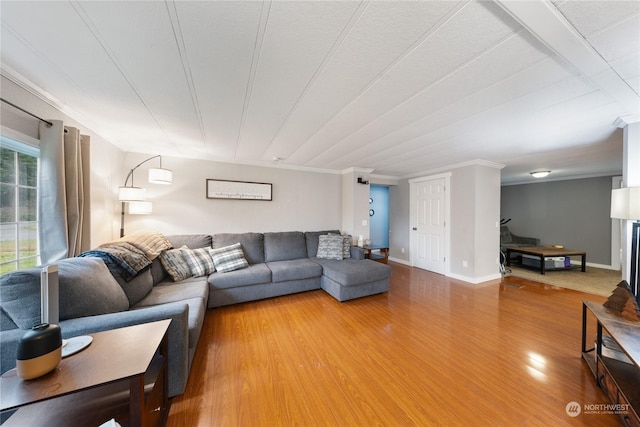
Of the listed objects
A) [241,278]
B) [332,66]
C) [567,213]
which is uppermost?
[332,66]

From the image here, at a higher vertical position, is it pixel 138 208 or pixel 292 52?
pixel 292 52

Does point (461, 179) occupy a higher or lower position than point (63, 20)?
lower

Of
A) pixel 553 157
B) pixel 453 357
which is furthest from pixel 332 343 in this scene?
pixel 553 157

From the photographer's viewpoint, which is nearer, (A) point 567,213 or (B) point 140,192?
(B) point 140,192

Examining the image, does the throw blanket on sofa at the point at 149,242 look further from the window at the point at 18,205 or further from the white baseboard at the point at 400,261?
the white baseboard at the point at 400,261

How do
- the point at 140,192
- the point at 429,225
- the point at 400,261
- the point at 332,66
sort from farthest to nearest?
the point at 400,261, the point at 429,225, the point at 140,192, the point at 332,66

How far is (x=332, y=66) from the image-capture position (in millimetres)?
1366

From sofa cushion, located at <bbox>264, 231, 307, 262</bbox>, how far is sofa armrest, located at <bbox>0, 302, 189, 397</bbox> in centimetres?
216

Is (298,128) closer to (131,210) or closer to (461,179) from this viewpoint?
(131,210)

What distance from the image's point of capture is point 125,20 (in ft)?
3.41

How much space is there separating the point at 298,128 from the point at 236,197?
78.9 inches

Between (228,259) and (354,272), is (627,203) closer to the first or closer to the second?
(354,272)

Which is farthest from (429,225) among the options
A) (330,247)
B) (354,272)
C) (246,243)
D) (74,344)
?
(74,344)

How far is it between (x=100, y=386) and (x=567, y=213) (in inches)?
344
